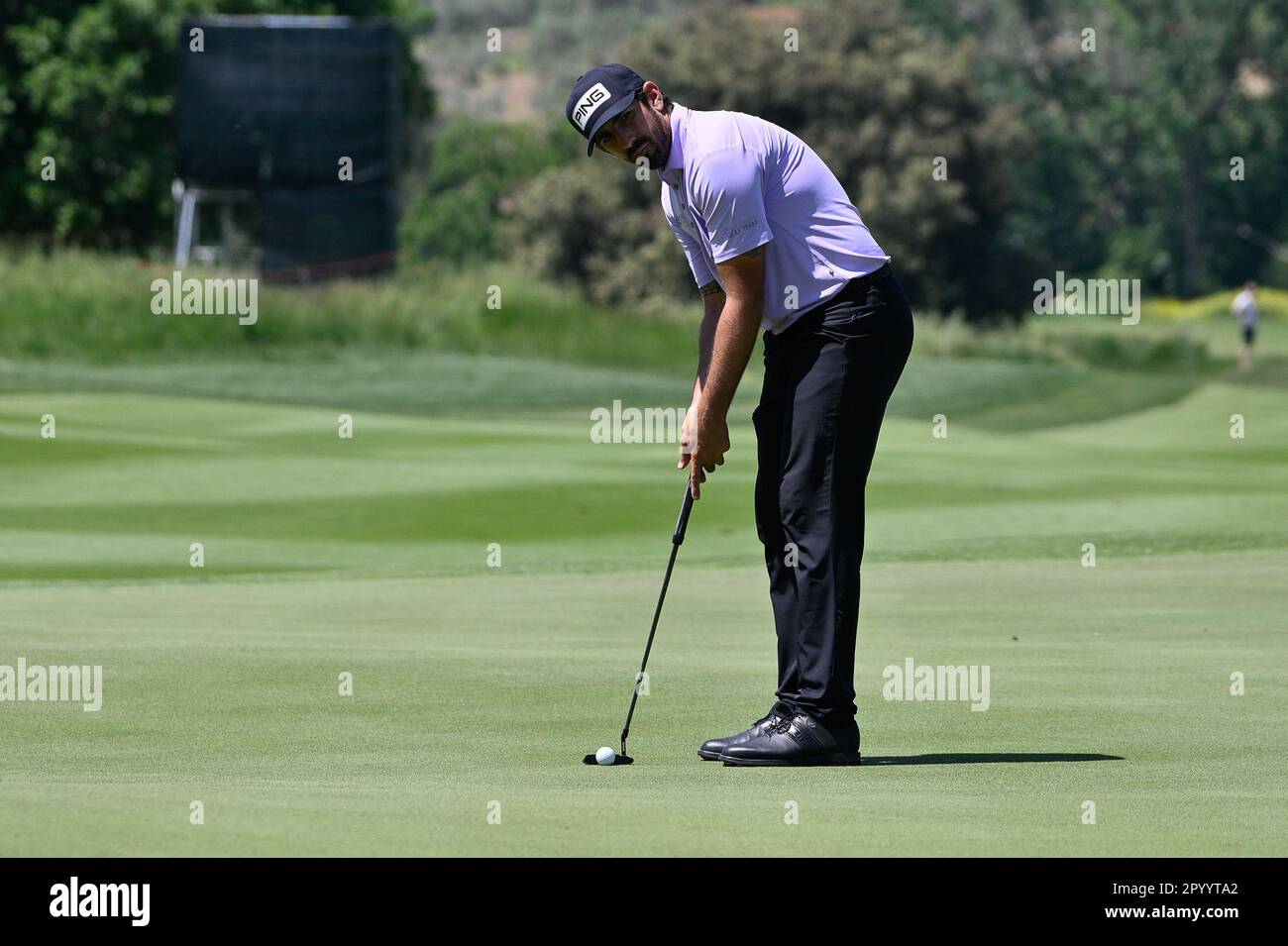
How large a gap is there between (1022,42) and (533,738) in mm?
95851

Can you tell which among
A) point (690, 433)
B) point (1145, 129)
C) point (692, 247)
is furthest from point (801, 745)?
point (1145, 129)

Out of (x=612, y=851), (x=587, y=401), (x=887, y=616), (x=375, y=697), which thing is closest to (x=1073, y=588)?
(x=887, y=616)

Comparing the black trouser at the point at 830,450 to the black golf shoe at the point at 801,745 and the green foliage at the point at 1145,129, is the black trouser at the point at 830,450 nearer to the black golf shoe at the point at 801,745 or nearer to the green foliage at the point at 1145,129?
the black golf shoe at the point at 801,745

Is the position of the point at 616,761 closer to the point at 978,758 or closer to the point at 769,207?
the point at 978,758

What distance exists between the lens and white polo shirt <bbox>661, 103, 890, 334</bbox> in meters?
6.12

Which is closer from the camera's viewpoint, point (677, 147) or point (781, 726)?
point (677, 147)

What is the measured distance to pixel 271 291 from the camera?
39.1m

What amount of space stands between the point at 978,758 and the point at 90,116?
46.9 m

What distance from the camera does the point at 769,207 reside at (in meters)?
6.27

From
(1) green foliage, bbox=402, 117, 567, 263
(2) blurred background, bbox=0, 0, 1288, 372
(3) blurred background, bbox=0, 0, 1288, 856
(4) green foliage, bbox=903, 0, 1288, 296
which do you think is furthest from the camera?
(4) green foliage, bbox=903, 0, 1288, 296

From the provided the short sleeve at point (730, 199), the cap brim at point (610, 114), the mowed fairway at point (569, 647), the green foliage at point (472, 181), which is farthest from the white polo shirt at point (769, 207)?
the green foliage at point (472, 181)

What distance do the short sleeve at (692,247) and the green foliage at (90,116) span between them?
4464 cm

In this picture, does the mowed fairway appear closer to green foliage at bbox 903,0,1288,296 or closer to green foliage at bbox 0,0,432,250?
green foliage at bbox 0,0,432,250

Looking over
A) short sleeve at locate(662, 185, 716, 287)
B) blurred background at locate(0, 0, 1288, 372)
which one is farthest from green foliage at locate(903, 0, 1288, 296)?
short sleeve at locate(662, 185, 716, 287)
